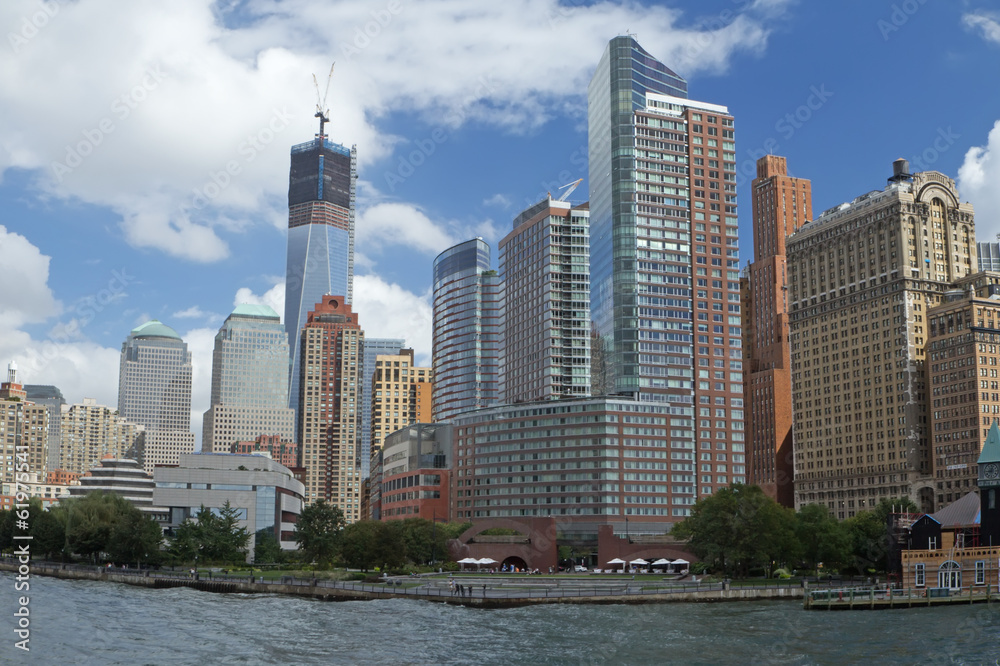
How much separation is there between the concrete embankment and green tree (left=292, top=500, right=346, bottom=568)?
727 inches

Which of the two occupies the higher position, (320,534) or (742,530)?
(742,530)

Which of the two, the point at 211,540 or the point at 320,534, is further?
the point at 211,540

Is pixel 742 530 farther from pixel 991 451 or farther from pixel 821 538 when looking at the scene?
pixel 991 451

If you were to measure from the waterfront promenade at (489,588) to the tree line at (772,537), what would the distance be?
8217 millimetres

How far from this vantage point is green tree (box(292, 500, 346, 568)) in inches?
6757

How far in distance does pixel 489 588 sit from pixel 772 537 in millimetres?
45234

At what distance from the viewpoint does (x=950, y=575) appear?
127562 mm

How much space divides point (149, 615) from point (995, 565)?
99.8 meters

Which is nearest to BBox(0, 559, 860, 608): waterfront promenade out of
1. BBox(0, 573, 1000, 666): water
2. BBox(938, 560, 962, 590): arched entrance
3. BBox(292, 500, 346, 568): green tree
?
BBox(0, 573, 1000, 666): water

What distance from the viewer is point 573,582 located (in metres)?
160

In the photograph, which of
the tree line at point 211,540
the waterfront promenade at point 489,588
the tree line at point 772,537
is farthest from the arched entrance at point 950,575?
the tree line at point 211,540

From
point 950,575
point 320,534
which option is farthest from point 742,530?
point 320,534

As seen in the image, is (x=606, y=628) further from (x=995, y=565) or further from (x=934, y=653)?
(x=995, y=565)

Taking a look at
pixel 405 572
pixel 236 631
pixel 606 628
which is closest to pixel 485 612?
pixel 606 628
